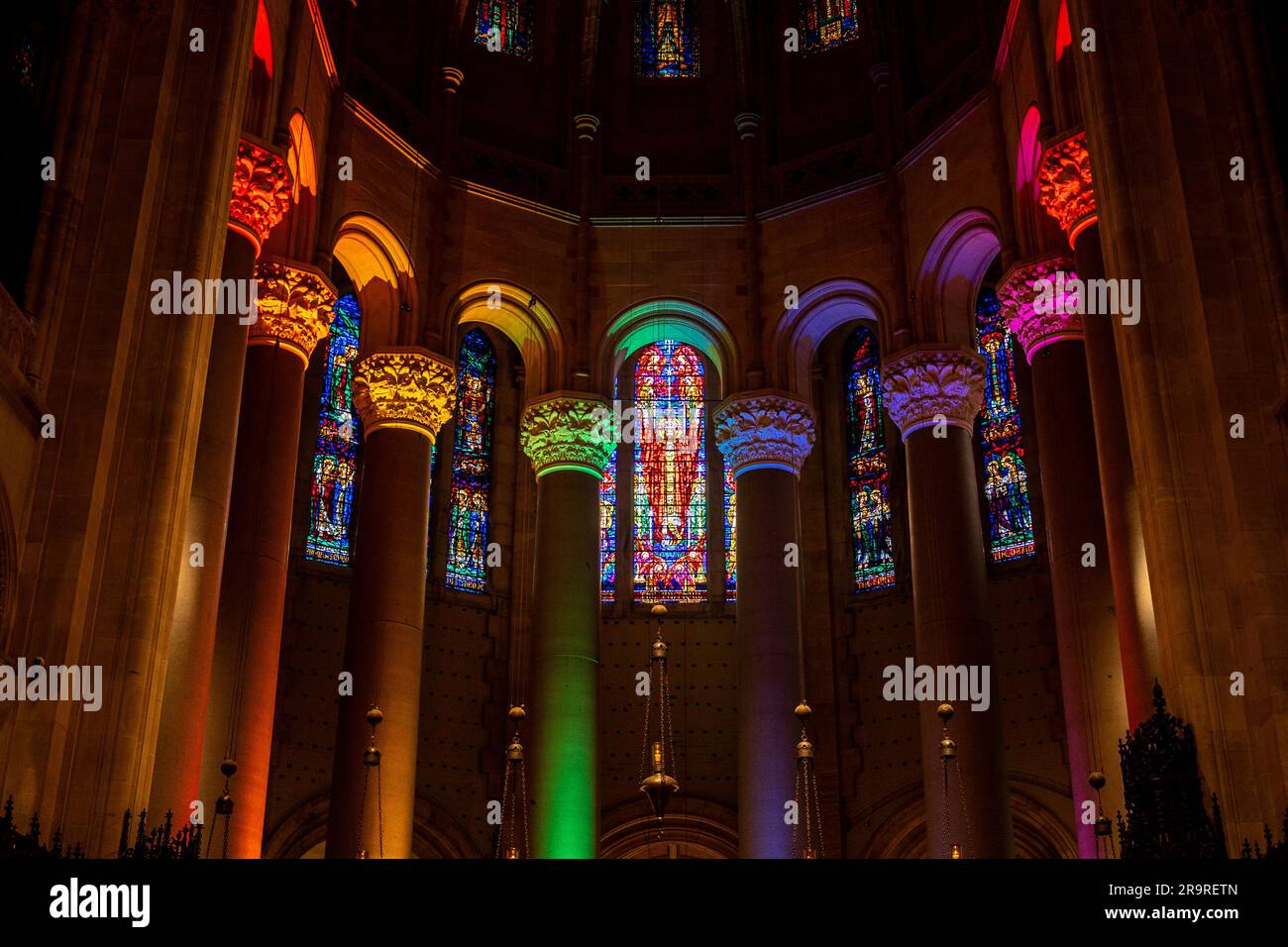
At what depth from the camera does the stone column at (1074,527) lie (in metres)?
16.5

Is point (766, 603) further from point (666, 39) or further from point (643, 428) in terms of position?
point (666, 39)

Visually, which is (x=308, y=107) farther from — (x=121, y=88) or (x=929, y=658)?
(x=929, y=658)

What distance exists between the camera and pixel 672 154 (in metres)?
23.5

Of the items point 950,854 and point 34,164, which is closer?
point 34,164

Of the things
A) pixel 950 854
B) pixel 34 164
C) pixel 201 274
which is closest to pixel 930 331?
pixel 950 854

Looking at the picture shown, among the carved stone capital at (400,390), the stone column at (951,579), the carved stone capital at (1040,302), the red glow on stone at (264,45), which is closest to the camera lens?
the red glow on stone at (264,45)

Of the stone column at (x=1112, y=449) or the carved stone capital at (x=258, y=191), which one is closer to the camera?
the stone column at (x=1112, y=449)

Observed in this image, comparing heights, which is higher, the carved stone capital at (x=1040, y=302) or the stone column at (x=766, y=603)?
the carved stone capital at (x=1040, y=302)

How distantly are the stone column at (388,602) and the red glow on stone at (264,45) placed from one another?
Result: 4.30 metres

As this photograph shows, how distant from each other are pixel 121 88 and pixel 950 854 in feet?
38.5

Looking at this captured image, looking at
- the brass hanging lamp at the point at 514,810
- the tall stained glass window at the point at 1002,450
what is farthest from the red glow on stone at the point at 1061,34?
the brass hanging lamp at the point at 514,810

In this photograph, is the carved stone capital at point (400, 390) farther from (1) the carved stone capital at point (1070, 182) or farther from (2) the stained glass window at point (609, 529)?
(1) the carved stone capital at point (1070, 182)

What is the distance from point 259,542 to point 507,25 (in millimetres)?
10511

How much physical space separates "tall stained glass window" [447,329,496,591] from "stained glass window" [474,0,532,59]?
211 inches
